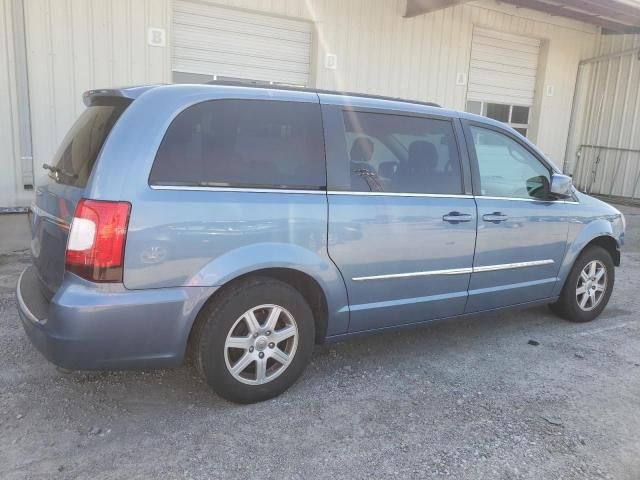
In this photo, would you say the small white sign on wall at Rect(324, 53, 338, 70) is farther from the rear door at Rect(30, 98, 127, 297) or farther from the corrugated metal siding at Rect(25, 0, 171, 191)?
the rear door at Rect(30, 98, 127, 297)

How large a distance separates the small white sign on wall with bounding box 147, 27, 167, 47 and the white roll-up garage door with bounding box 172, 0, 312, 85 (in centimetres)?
30

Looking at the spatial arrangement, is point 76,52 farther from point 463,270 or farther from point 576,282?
point 576,282

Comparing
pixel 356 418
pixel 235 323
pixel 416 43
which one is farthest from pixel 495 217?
pixel 416 43

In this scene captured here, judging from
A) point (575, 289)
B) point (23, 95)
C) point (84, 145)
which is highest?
point (23, 95)

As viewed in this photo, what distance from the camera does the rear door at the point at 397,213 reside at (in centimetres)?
345

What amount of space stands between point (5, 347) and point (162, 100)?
2.37 metres

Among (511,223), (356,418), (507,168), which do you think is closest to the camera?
(356,418)

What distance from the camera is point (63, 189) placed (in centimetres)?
305

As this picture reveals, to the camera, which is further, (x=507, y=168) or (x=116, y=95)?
(x=507, y=168)

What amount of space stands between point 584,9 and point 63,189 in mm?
10649

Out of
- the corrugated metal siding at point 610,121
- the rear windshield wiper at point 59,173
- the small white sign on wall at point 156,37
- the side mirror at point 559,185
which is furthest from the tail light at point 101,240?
the corrugated metal siding at point 610,121

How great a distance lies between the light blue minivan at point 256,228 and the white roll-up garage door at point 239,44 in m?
5.11

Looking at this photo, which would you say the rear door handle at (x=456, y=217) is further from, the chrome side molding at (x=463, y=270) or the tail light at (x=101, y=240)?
the tail light at (x=101, y=240)

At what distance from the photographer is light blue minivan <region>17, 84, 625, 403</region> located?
9.14ft
